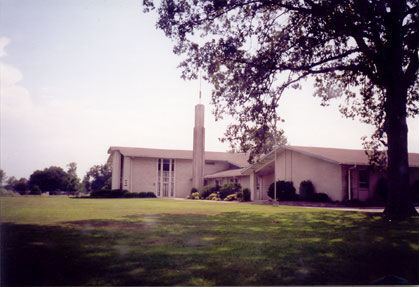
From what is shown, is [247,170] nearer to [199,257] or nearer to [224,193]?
[224,193]

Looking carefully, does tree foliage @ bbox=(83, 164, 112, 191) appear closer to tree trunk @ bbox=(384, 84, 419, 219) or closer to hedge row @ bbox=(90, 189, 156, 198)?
hedge row @ bbox=(90, 189, 156, 198)

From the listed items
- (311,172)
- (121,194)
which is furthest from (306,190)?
(121,194)

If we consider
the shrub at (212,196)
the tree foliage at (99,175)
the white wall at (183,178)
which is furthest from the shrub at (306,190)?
the tree foliage at (99,175)

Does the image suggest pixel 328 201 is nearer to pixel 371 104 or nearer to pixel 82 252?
pixel 371 104

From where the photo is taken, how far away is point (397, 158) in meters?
14.0

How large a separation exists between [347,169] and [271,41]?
13086mm

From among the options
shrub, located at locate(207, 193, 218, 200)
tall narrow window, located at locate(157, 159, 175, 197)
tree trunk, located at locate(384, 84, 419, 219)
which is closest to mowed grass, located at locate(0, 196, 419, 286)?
tree trunk, located at locate(384, 84, 419, 219)

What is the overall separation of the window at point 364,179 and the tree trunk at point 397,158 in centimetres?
1097

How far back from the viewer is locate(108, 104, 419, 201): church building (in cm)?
2431

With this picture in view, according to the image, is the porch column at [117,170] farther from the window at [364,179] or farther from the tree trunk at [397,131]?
the tree trunk at [397,131]

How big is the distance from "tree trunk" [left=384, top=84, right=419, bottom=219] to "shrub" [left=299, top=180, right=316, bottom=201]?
11.6 metres

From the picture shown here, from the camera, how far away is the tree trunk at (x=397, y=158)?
13.7 m

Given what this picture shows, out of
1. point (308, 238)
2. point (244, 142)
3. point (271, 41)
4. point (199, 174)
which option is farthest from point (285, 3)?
point (199, 174)

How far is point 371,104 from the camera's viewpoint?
19047 millimetres
